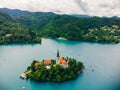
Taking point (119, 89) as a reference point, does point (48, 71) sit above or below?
below

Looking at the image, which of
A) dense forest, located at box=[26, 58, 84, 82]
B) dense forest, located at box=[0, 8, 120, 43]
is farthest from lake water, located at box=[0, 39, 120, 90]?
dense forest, located at box=[0, 8, 120, 43]

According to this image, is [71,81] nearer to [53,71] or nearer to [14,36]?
[53,71]

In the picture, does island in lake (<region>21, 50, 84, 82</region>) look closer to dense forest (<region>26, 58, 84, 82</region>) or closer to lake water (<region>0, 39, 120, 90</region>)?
dense forest (<region>26, 58, 84, 82</region>)

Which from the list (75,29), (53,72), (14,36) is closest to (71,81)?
(53,72)

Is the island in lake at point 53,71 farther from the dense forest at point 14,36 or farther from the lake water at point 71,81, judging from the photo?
the dense forest at point 14,36

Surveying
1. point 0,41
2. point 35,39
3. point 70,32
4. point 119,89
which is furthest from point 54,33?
point 119,89

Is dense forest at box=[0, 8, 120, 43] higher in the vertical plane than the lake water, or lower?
higher

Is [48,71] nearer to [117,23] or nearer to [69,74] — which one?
[69,74]

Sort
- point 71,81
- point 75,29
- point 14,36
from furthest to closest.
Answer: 1. point 75,29
2. point 14,36
3. point 71,81
